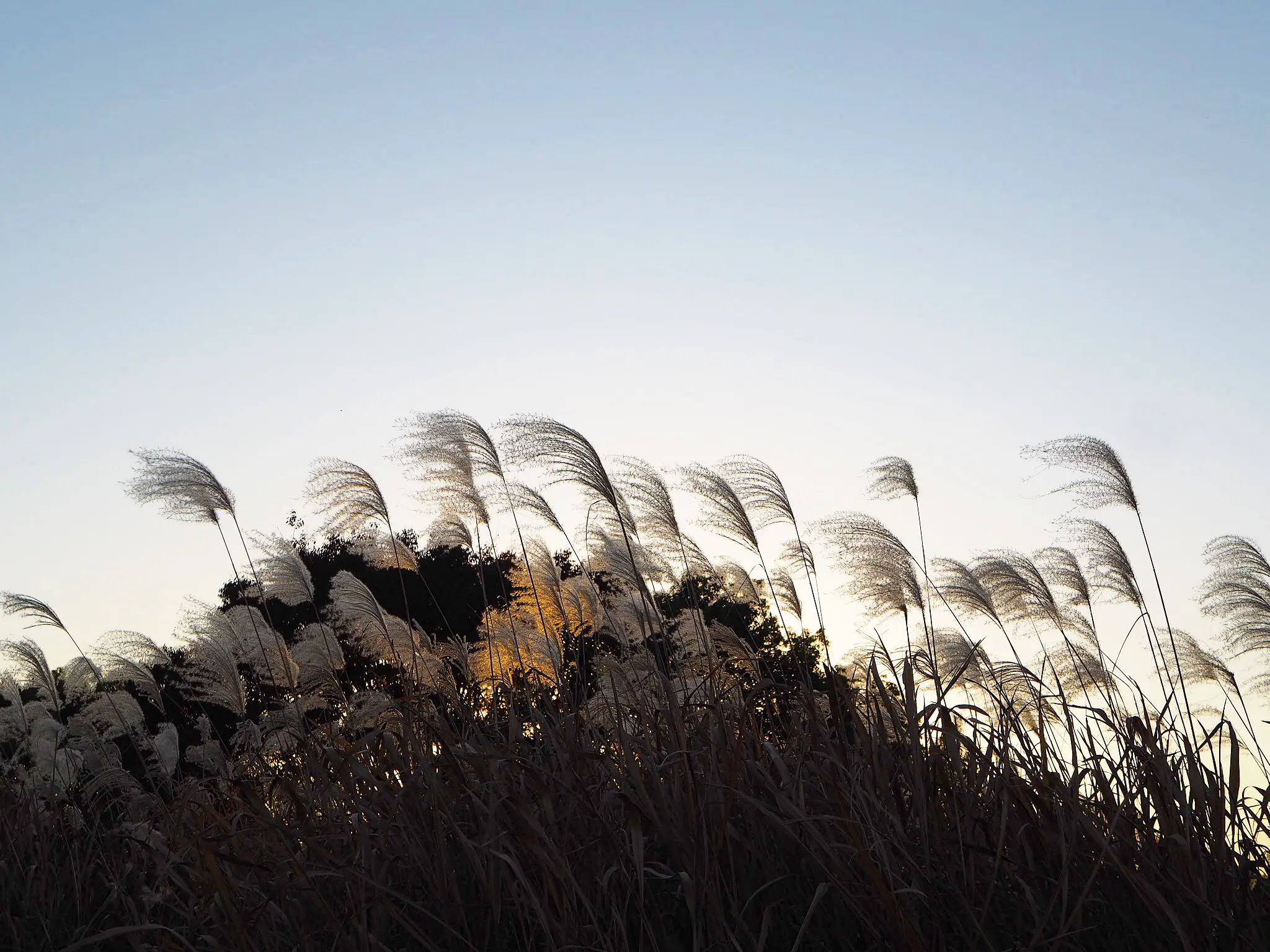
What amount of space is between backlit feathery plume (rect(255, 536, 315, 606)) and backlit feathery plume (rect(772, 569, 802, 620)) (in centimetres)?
311

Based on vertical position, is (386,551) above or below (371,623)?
above

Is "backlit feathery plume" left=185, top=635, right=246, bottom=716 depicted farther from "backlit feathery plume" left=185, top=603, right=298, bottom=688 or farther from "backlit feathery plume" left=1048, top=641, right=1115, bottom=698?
"backlit feathery plume" left=1048, top=641, right=1115, bottom=698

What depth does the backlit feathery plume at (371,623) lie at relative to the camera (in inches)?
229

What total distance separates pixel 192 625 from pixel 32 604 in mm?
985

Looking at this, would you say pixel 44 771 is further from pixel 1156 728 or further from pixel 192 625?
pixel 1156 728

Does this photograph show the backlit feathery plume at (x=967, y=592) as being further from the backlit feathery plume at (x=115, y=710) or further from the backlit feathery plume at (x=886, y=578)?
the backlit feathery plume at (x=115, y=710)

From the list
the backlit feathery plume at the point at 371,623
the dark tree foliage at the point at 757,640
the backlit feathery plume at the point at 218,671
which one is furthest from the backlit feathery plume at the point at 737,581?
the backlit feathery plume at the point at 218,671

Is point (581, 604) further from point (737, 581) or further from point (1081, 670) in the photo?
point (1081, 670)

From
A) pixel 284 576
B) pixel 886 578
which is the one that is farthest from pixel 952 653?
pixel 284 576

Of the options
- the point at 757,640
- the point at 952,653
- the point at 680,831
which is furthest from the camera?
the point at 757,640

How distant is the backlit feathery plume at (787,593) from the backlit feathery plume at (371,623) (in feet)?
6.13

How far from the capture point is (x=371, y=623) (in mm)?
6148

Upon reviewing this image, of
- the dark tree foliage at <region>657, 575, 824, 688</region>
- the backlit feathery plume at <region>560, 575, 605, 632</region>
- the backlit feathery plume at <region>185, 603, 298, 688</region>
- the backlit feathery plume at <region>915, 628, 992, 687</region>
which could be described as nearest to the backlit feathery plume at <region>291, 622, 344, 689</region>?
the backlit feathery plume at <region>185, 603, 298, 688</region>

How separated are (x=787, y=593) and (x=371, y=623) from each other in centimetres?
244
